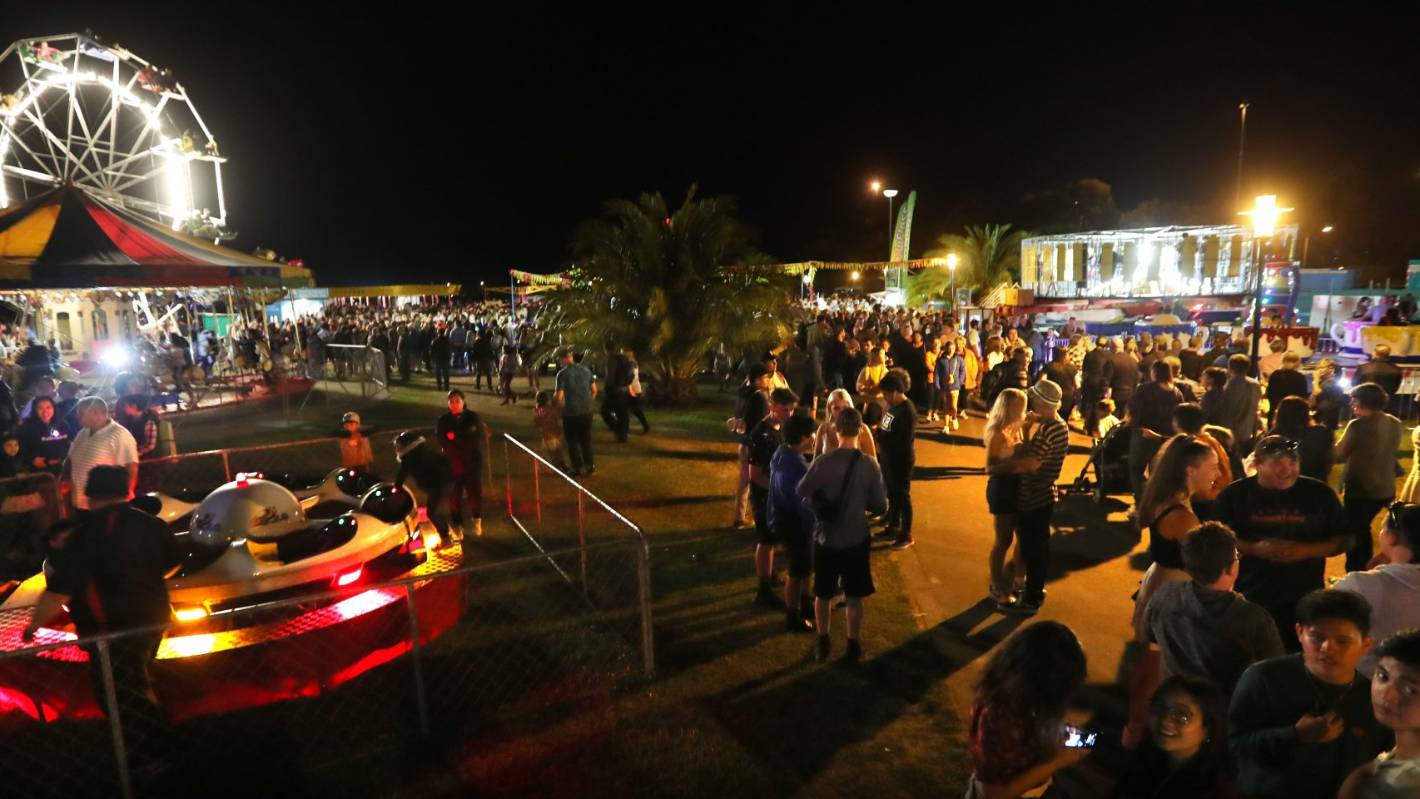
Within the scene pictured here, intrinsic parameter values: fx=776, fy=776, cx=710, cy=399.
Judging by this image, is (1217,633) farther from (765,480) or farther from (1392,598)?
(765,480)

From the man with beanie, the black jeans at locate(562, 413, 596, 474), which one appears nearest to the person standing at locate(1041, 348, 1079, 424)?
the black jeans at locate(562, 413, 596, 474)

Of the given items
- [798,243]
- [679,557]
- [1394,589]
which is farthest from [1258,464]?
[798,243]

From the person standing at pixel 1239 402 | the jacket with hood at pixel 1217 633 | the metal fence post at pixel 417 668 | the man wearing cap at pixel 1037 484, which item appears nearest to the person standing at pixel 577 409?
the metal fence post at pixel 417 668

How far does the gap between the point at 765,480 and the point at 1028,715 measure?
4.34m

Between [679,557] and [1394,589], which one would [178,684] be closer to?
[679,557]

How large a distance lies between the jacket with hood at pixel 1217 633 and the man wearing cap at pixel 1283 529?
1.20 m

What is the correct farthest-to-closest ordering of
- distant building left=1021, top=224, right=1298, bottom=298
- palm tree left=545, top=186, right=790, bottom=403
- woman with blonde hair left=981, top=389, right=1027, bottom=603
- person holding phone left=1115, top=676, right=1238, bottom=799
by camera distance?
distant building left=1021, top=224, right=1298, bottom=298 → palm tree left=545, top=186, right=790, bottom=403 → woman with blonde hair left=981, top=389, right=1027, bottom=603 → person holding phone left=1115, top=676, right=1238, bottom=799

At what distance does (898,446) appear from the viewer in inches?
285

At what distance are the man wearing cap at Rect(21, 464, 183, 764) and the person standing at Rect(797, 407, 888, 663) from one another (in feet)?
12.0

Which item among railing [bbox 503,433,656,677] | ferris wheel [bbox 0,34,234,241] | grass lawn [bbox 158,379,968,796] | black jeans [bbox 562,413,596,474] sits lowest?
grass lawn [bbox 158,379,968,796]

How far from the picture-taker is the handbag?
4809mm

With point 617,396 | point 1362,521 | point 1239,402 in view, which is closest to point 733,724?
Answer: point 1362,521

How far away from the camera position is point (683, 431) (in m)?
13.5

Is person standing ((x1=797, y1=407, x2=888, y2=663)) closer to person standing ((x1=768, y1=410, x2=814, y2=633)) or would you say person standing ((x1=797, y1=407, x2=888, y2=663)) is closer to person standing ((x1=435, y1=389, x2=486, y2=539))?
person standing ((x1=768, y1=410, x2=814, y2=633))
